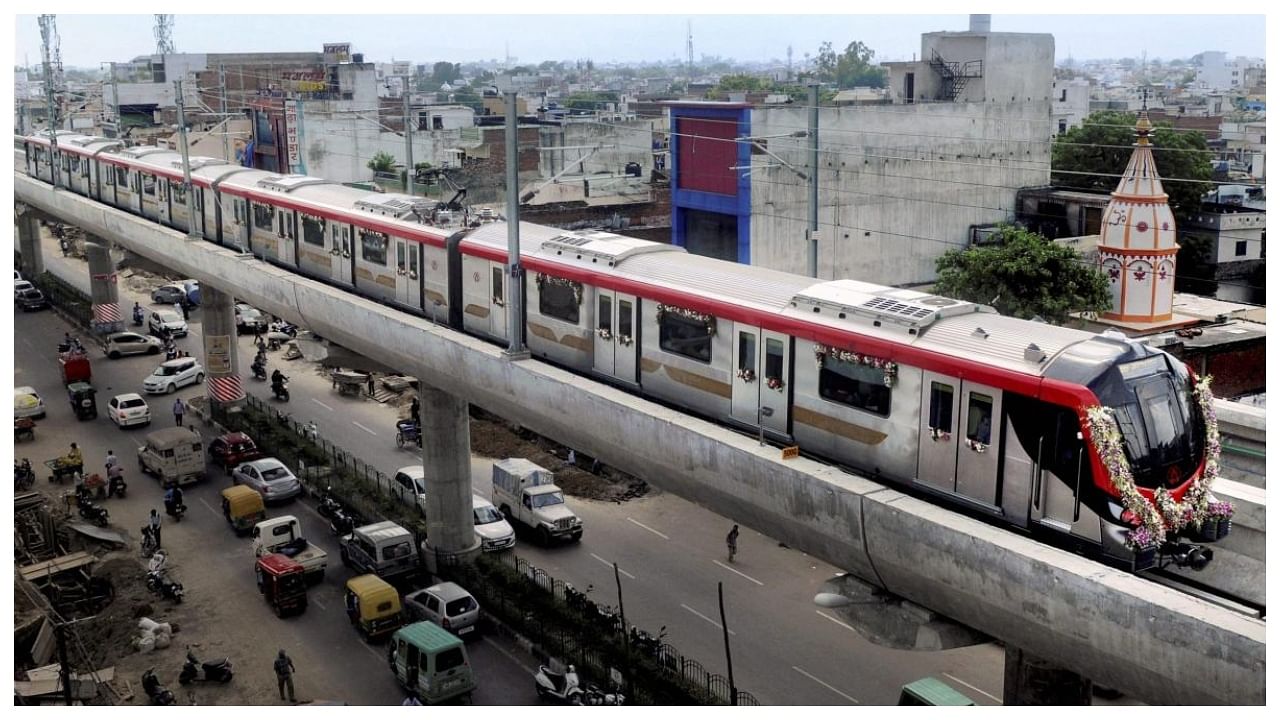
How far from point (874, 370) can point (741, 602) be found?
13.7 meters

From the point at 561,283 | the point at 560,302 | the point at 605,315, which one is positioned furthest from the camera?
the point at 560,302

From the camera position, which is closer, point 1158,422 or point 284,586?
point 1158,422

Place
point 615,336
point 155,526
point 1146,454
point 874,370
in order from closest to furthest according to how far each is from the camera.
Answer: point 1146,454, point 874,370, point 615,336, point 155,526

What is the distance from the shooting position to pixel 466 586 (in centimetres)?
2925

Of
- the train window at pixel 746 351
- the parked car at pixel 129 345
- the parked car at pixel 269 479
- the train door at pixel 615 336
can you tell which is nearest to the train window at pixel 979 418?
the train window at pixel 746 351

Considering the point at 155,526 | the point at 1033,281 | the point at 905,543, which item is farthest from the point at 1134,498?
the point at 155,526

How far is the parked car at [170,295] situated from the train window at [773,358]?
174 ft

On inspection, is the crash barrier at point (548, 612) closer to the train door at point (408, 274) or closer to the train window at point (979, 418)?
the train door at point (408, 274)

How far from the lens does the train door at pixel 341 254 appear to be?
3038cm

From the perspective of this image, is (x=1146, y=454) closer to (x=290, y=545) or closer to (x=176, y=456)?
(x=290, y=545)

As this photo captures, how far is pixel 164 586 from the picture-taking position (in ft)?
97.8

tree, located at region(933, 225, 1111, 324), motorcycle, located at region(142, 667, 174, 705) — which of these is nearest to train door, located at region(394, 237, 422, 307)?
motorcycle, located at region(142, 667, 174, 705)

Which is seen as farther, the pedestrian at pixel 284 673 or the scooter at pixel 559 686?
the pedestrian at pixel 284 673

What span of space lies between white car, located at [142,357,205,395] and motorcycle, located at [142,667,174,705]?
2508cm
